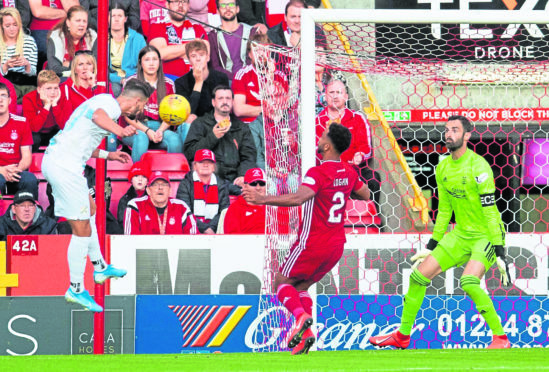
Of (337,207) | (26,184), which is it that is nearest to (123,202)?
(26,184)

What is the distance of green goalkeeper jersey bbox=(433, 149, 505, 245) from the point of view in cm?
778

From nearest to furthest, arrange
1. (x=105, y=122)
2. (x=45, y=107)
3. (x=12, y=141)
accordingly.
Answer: (x=105, y=122)
(x=12, y=141)
(x=45, y=107)

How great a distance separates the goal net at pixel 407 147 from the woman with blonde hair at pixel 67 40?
2.51m

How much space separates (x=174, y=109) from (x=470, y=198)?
156 inches

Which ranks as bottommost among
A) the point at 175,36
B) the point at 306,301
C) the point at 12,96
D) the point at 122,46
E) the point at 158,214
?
the point at 306,301

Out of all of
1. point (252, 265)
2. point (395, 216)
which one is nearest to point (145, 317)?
point (252, 265)

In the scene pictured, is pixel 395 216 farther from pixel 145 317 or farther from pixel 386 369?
pixel 386 369

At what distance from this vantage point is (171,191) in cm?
1061

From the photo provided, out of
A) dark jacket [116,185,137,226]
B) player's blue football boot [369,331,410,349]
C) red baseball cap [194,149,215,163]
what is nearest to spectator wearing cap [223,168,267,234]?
red baseball cap [194,149,215,163]

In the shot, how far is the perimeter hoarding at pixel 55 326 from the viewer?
29.7 ft

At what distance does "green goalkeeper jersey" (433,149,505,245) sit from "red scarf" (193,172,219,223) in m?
3.00

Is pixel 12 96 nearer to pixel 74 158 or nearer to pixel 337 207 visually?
pixel 74 158

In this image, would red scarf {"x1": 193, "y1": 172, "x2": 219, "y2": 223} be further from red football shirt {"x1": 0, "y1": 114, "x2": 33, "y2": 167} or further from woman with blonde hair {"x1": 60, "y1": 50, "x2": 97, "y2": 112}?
red football shirt {"x1": 0, "y1": 114, "x2": 33, "y2": 167}

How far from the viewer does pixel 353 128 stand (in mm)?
10203
